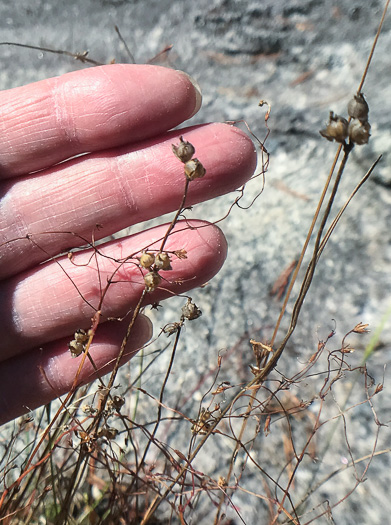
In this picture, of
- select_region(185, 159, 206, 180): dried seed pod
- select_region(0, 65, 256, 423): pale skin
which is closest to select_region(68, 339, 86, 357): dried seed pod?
select_region(0, 65, 256, 423): pale skin

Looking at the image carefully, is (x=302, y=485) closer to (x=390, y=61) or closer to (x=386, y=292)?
(x=386, y=292)

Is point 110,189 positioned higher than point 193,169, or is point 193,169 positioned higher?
point 193,169

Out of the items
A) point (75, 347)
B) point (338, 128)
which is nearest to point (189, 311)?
point (75, 347)

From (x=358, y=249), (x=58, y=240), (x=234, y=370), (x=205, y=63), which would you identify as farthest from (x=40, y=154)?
(x=205, y=63)

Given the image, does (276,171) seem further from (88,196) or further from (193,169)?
(193,169)

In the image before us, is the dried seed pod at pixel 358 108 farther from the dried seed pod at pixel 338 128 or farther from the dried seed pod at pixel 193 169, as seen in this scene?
the dried seed pod at pixel 193 169

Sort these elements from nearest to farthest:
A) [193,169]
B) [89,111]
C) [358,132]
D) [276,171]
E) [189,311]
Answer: [358,132] < [193,169] < [189,311] < [89,111] < [276,171]
